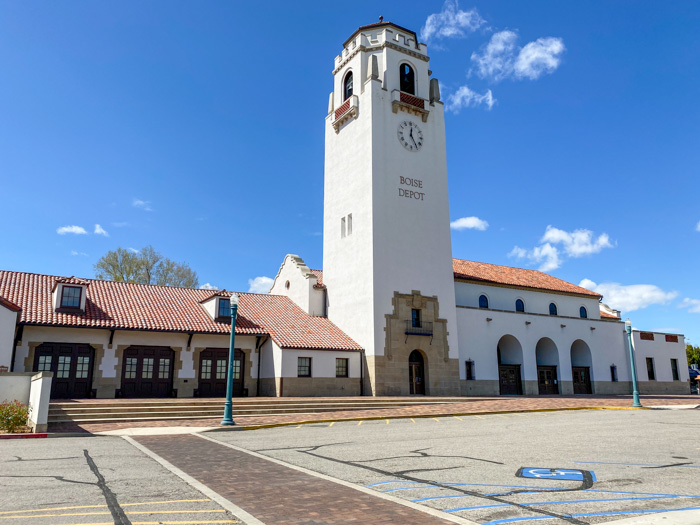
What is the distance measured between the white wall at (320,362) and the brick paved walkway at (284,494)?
17.4 m

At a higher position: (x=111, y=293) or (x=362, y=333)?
(x=111, y=293)

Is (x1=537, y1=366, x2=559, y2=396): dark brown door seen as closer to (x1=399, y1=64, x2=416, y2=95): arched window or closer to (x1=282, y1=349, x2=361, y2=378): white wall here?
(x1=282, y1=349, x2=361, y2=378): white wall

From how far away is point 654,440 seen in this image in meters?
13.4

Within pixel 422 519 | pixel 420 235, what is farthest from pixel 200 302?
pixel 422 519

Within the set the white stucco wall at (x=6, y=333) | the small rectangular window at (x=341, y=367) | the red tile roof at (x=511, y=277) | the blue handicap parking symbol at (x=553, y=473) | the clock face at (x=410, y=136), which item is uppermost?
the clock face at (x=410, y=136)

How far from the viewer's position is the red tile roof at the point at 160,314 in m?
26.4

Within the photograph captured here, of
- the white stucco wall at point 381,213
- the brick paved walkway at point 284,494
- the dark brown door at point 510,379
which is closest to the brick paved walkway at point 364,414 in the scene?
the white stucco wall at point 381,213

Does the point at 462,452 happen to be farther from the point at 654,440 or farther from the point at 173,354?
the point at 173,354

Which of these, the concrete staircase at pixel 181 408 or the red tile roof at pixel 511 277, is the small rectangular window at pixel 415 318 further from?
the concrete staircase at pixel 181 408

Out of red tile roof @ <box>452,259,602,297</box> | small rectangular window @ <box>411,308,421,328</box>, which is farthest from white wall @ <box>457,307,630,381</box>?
small rectangular window @ <box>411,308,421,328</box>

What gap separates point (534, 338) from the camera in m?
39.7

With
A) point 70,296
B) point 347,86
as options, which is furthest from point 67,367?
point 347,86

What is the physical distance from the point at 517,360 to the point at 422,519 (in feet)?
116

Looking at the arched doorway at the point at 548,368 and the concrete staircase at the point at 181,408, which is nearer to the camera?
the concrete staircase at the point at 181,408
